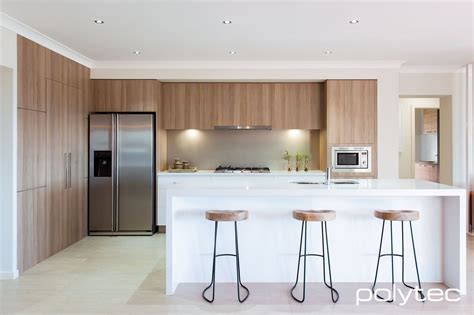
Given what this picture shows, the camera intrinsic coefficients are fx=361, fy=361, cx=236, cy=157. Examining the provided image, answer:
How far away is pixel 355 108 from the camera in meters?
5.62

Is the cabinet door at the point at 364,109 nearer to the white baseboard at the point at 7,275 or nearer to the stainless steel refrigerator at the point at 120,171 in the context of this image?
the stainless steel refrigerator at the point at 120,171

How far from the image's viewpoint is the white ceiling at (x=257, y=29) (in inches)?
133

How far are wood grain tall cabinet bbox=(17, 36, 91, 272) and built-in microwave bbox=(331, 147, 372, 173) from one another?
3.87 m

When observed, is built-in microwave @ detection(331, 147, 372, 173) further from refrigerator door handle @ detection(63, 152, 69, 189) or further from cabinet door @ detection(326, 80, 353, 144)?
refrigerator door handle @ detection(63, 152, 69, 189)

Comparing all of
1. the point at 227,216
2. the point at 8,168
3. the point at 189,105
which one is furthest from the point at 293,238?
the point at 189,105

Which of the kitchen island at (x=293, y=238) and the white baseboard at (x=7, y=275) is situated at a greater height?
the kitchen island at (x=293, y=238)

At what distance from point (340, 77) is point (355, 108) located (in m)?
0.54

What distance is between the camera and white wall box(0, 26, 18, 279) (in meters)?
3.74

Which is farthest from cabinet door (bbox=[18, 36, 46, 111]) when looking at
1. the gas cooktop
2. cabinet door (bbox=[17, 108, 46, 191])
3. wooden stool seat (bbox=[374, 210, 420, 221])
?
wooden stool seat (bbox=[374, 210, 420, 221])

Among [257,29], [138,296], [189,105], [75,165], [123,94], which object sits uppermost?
[257,29]

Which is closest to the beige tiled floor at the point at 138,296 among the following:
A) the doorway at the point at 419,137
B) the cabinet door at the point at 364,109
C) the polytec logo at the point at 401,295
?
Answer: the polytec logo at the point at 401,295

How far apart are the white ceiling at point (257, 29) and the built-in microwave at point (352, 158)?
1.37 meters

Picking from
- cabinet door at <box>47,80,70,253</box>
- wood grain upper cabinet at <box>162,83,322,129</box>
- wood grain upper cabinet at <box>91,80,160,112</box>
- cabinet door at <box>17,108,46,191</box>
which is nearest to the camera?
cabinet door at <box>17,108,46,191</box>

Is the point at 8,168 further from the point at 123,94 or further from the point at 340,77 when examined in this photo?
the point at 340,77
